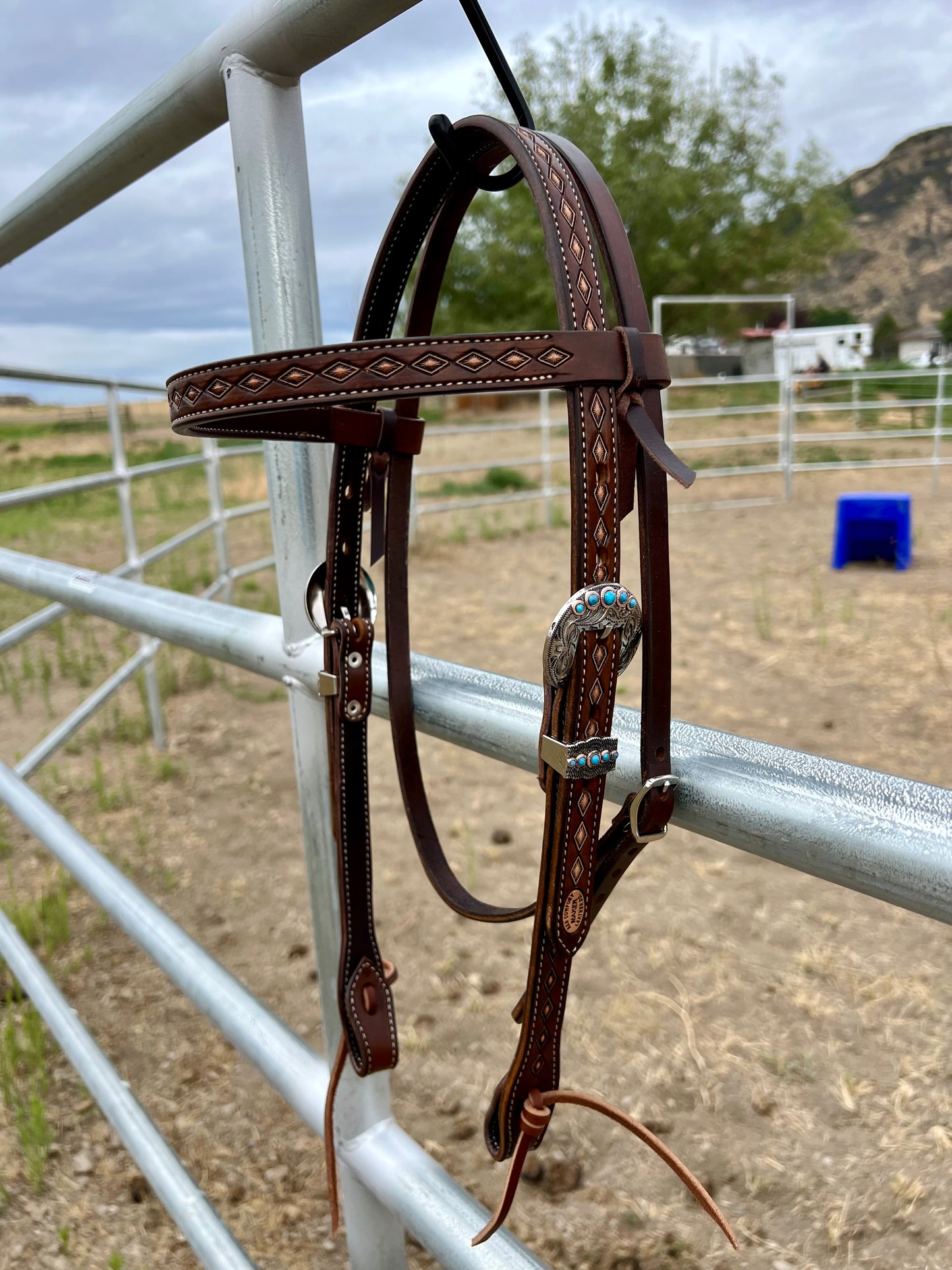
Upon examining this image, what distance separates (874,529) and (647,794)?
4930mm

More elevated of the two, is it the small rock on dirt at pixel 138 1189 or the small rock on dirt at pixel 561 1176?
the small rock on dirt at pixel 138 1189

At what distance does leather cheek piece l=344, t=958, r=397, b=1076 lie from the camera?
0.63 metres

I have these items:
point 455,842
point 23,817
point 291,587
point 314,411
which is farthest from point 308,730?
point 455,842

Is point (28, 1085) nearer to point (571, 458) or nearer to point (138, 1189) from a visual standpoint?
point (138, 1189)

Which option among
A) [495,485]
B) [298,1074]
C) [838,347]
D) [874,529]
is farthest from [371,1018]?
[838,347]

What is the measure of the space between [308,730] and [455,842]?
156cm

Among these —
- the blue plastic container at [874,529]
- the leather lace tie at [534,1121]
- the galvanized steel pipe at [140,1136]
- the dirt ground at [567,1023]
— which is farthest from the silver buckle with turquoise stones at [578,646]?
the blue plastic container at [874,529]

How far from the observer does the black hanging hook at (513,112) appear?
0.48 meters

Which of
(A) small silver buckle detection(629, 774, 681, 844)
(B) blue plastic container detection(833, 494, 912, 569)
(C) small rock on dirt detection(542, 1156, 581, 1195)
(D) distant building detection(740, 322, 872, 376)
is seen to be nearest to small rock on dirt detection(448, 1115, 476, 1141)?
(C) small rock on dirt detection(542, 1156, 581, 1195)

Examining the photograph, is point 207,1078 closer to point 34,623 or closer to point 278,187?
point 34,623

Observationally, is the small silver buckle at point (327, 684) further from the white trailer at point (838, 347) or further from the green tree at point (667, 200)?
the white trailer at point (838, 347)

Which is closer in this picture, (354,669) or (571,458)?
(571,458)

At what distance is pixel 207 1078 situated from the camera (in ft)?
4.78

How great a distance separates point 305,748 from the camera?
0.71m
